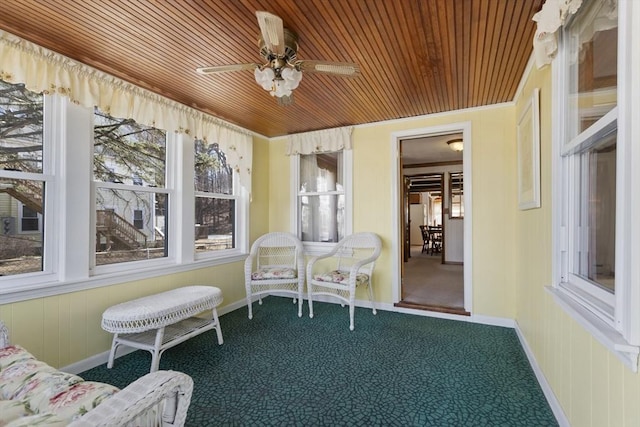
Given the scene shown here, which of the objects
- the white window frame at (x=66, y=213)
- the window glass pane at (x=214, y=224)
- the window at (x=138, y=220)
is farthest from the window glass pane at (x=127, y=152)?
the window glass pane at (x=214, y=224)

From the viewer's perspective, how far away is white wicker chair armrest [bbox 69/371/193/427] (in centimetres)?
78

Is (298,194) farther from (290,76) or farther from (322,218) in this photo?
(290,76)

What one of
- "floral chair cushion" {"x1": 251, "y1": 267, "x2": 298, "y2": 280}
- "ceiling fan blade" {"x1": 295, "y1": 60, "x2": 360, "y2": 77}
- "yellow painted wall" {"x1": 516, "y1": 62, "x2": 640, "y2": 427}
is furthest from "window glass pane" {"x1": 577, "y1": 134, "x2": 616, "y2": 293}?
"floral chair cushion" {"x1": 251, "y1": 267, "x2": 298, "y2": 280}

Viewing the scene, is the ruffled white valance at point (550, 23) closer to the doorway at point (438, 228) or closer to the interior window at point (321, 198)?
the doorway at point (438, 228)

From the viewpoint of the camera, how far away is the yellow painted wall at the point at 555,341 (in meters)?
1.04

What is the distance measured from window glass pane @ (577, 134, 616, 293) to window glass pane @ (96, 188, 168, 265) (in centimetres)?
321

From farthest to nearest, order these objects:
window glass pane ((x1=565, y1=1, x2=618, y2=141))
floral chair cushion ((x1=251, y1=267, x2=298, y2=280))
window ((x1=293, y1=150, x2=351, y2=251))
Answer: window ((x1=293, y1=150, x2=351, y2=251)) → floral chair cushion ((x1=251, y1=267, x2=298, y2=280)) → window glass pane ((x1=565, y1=1, x2=618, y2=141))

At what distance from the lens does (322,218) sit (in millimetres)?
4148

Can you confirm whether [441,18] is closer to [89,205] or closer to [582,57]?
[582,57]

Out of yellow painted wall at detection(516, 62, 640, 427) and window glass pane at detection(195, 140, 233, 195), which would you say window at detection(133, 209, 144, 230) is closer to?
window glass pane at detection(195, 140, 233, 195)

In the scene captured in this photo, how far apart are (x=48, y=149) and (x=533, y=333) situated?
3.79 metres

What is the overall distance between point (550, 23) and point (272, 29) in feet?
4.33

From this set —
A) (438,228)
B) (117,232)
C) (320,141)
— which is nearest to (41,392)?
(117,232)

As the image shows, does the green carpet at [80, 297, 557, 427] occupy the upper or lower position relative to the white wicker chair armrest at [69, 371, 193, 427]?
lower
